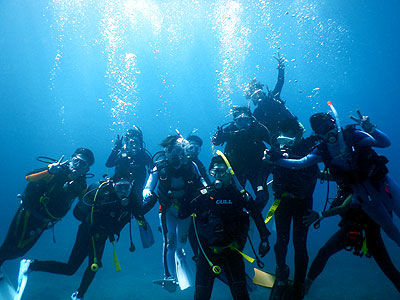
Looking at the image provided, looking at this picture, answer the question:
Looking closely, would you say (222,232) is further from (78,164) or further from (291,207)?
(78,164)

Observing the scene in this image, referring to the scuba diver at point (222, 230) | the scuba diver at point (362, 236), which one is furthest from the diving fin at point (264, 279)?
the scuba diver at point (362, 236)

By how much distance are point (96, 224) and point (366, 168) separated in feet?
19.7

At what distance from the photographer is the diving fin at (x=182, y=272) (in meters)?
5.58

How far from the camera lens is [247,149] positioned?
6574 mm

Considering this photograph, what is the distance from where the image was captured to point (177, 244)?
6.14 metres

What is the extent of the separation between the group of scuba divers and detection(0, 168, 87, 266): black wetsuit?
26 millimetres

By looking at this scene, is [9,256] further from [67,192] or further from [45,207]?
[67,192]

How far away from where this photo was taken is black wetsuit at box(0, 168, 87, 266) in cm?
630

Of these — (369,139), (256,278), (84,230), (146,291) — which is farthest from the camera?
(146,291)

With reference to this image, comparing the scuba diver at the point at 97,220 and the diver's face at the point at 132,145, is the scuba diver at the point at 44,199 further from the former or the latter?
the diver's face at the point at 132,145

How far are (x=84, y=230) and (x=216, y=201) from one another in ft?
12.4

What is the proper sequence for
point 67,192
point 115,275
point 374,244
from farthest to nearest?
point 115,275, point 67,192, point 374,244

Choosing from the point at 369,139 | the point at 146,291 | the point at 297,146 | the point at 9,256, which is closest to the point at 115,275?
the point at 146,291

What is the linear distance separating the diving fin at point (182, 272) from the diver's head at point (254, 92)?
5.48 m
